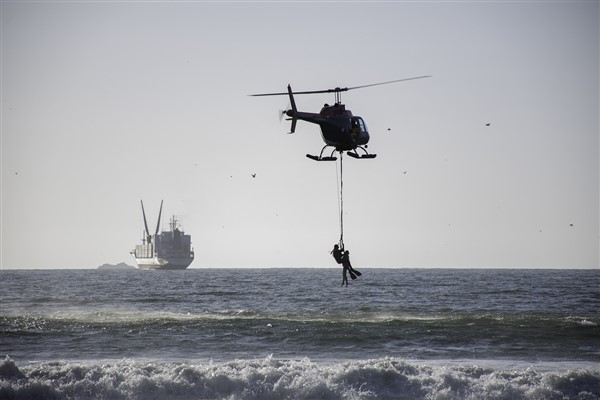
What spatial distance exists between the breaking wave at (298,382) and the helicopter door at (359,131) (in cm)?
865

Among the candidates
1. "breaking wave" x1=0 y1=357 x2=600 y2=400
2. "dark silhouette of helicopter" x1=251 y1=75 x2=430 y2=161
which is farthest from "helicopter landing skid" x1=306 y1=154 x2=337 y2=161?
"breaking wave" x1=0 y1=357 x2=600 y2=400

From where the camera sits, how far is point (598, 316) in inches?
1989

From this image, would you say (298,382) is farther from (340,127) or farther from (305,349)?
(340,127)

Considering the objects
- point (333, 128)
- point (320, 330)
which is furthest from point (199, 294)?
point (333, 128)

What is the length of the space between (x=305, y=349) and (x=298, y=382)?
8.26 m

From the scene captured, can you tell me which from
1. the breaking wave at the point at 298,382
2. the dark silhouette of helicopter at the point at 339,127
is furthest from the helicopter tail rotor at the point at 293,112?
the breaking wave at the point at 298,382

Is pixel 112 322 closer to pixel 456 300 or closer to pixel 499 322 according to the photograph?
pixel 499 322

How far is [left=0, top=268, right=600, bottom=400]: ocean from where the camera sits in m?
28.6

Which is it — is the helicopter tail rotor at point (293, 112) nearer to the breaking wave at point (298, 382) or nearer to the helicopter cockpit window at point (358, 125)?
the helicopter cockpit window at point (358, 125)

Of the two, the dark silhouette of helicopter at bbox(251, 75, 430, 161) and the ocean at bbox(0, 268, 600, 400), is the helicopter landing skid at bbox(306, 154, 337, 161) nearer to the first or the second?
the dark silhouette of helicopter at bbox(251, 75, 430, 161)

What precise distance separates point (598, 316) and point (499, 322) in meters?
8.55

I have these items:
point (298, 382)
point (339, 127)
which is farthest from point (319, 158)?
point (298, 382)

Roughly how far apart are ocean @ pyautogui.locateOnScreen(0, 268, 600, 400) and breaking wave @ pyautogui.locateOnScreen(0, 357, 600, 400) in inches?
2.1

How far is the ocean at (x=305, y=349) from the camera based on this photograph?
28609 mm
